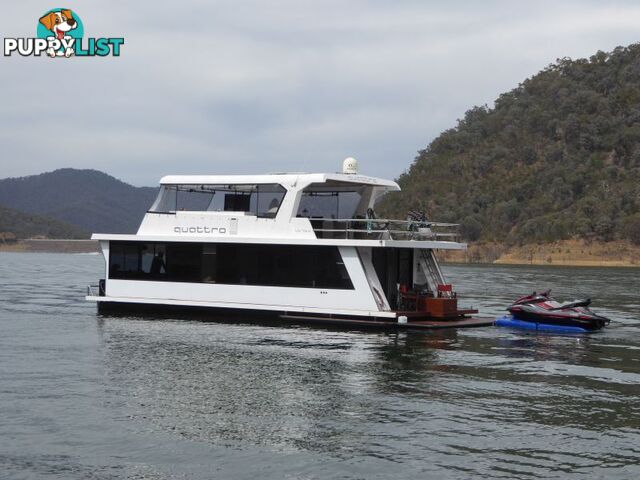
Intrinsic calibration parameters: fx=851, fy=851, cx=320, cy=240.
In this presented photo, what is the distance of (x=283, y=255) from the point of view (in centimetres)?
2566

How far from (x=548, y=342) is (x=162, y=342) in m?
11.0

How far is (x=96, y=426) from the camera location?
13.9 metres

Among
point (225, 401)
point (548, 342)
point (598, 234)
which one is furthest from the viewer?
point (598, 234)

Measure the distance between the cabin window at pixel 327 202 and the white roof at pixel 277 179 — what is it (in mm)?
763

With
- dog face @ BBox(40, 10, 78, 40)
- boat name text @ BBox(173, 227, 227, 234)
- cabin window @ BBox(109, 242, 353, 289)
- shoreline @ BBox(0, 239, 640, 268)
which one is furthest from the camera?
shoreline @ BBox(0, 239, 640, 268)

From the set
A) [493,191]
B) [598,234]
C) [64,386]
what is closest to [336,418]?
[64,386]

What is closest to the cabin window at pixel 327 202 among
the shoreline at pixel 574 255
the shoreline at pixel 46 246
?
the shoreline at pixel 574 255

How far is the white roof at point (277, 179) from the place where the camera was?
1017 inches

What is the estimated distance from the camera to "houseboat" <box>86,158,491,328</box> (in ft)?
81.5

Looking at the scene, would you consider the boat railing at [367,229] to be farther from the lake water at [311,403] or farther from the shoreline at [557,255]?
the shoreline at [557,255]

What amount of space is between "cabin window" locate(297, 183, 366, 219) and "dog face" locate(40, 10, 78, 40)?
14.6 metres

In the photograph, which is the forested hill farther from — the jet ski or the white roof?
the white roof

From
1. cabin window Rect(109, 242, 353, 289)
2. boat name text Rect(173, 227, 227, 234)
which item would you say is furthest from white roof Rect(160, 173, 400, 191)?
cabin window Rect(109, 242, 353, 289)

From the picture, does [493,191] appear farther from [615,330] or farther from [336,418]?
[336,418]
